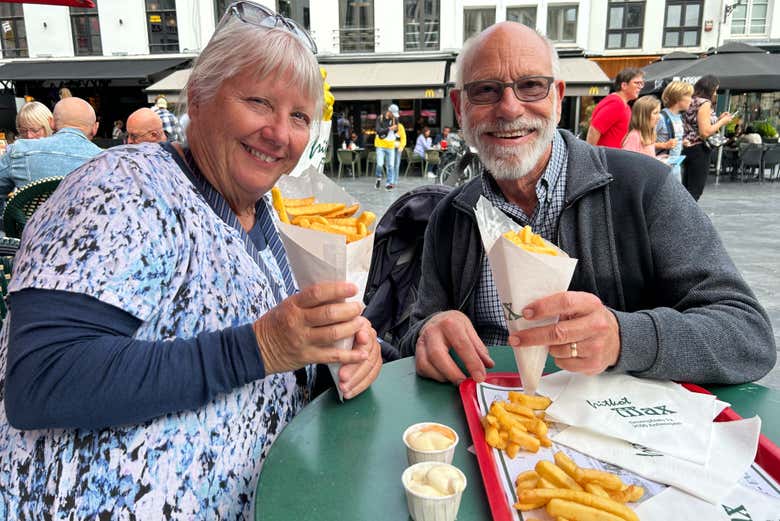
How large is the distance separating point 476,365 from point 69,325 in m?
1.11

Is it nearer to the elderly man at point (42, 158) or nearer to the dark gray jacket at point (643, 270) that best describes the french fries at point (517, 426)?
the dark gray jacket at point (643, 270)

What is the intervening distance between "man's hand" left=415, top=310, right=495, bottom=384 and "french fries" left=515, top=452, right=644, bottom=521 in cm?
51

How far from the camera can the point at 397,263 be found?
3242 mm

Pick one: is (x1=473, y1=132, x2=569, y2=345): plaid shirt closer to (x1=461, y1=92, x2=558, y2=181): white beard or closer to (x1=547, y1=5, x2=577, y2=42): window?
(x1=461, y1=92, x2=558, y2=181): white beard

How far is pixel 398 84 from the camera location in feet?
59.0

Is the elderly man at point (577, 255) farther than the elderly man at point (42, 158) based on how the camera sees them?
No

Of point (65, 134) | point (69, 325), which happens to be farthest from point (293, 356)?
point (65, 134)

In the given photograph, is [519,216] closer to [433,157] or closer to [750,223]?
[750,223]

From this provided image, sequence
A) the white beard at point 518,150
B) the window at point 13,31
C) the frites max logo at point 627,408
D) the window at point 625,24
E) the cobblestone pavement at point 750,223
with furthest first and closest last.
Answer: the window at point 13,31 → the window at point 625,24 → the cobblestone pavement at point 750,223 → the white beard at point 518,150 → the frites max logo at point 627,408

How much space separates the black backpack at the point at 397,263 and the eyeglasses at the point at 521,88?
37.8 inches

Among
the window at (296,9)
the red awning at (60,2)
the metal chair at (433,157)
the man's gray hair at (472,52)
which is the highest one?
the window at (296,9)

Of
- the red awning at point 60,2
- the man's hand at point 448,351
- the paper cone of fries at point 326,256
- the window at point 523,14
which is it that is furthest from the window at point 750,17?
the paper cone of fries at point 326,256

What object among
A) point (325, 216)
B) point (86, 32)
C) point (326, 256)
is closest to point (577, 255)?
point (325, 216)

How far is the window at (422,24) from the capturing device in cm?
2155
